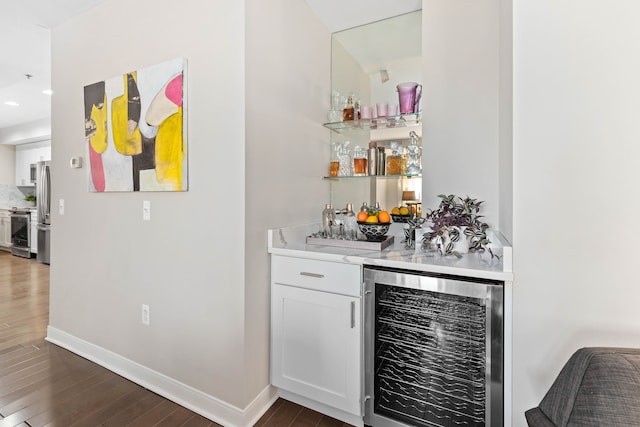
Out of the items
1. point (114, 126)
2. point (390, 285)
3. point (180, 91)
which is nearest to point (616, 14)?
point (390, 285)

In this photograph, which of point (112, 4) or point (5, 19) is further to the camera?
point (5, 19)

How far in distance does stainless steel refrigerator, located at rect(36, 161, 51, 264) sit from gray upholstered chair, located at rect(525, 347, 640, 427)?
682 cm

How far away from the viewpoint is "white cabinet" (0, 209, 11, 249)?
242 inches

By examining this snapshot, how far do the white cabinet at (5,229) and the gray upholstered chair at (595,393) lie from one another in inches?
339

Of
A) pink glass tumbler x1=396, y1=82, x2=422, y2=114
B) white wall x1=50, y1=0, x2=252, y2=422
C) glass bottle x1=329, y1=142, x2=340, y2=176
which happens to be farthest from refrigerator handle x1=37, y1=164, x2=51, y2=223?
pink glass tumbler x1=396, y1=82, x2=422, y2=114

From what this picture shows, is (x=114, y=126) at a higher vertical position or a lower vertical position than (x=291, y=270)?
higher

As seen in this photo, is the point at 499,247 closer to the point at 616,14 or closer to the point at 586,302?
the point at 586,302

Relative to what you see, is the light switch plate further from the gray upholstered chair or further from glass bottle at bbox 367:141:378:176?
the gray upholstered chair

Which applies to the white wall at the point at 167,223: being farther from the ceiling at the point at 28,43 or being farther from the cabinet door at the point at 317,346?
the cabinet door at the point at 317,346

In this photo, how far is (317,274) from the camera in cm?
164

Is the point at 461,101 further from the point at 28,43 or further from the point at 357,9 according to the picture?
the point at 28,43

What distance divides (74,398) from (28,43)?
2.89m

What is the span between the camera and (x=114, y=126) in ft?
6.69

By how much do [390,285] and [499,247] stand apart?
1.92 feet
